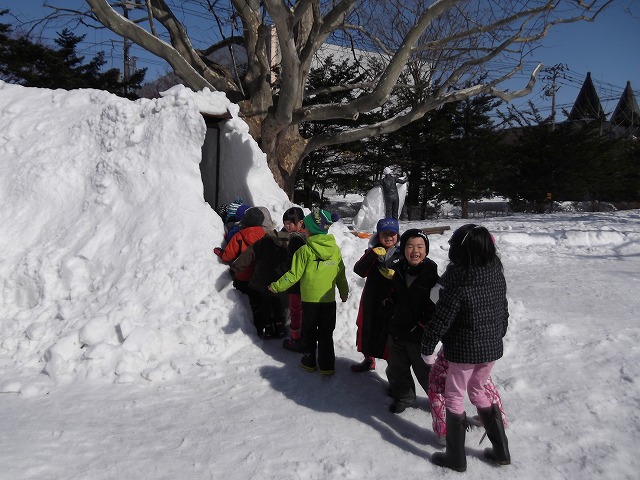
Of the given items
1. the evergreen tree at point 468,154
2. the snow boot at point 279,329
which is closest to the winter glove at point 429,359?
the snow boot at point 279,329

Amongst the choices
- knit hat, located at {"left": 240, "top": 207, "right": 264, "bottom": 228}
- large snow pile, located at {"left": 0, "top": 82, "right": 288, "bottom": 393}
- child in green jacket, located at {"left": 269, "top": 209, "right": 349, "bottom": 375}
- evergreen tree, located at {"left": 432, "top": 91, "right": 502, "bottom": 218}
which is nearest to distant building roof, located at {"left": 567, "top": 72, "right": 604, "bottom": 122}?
evergreen tree, located at {"left": 432, "top": 91, "right": 502, "bottom": 218}

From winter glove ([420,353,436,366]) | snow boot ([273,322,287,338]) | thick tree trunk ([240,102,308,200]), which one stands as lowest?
snow boot ([273,322,287,338])

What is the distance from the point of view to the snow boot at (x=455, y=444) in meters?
2.70

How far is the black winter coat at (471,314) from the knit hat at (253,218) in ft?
8.52

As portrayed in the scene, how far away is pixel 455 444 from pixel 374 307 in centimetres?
116

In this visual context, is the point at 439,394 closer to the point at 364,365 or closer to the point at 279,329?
the point at 364,365

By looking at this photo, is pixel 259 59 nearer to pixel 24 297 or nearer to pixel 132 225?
pixel 132 225

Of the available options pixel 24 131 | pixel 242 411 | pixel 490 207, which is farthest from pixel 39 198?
pixel 490 207

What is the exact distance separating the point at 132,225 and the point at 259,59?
481 cm

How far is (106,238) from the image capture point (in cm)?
486

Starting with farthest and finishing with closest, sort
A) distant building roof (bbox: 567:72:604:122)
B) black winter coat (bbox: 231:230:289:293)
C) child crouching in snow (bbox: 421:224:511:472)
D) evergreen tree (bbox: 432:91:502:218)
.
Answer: distant building roof (bbox: 567:72:604:122), evergreen tree (bbox: 432:91:502:218), black winter coat (bbox: 231:230:289:293), child crouching in snow (bbox: 421:224:511:472)

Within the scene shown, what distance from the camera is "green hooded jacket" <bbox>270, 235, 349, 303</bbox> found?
385cm

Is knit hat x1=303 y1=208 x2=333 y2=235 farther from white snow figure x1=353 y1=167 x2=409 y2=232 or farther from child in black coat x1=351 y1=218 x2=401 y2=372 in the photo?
white snow figure x1=353 y1=167 x2=409 y2=232

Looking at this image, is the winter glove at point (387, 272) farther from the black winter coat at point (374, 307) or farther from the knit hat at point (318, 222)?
the knit hat at point (318, 222)
